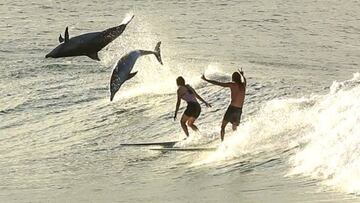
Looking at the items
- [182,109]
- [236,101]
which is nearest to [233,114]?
[236,101]

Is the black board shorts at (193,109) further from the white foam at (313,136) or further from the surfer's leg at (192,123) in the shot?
the white foam at (313,136)

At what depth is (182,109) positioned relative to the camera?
2094 centimetres

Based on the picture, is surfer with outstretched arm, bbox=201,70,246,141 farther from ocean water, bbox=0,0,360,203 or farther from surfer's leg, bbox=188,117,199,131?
surfer's leg, bbox=188,117,199,131

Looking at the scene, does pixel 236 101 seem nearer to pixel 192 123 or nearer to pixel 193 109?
pixel 193 109

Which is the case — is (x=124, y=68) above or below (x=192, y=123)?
above

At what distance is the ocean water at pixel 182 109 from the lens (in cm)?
1369

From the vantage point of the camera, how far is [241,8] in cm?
3984

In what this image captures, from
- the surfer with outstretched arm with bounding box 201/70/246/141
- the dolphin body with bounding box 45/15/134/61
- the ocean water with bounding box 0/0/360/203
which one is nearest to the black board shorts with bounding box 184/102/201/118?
the ocean water with bounding box 0/0/360/203

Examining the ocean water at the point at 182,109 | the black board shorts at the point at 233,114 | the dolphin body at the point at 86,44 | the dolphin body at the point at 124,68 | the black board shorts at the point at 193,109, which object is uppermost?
the dolphin body at the point at 86,44

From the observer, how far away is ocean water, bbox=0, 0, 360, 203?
1369 centimetres

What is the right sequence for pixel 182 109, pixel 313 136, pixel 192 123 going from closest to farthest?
1. pixel 313 136
2. pixel 192 123
3. pixel 182 109

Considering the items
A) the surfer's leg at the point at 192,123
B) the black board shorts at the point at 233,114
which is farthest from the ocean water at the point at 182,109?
the black board shorts at the point at 233,114

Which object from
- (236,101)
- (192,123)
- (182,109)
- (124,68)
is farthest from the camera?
(182,109)

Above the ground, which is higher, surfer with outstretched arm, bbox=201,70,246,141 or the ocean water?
surfer with outstretched arm, bbox=201,70,246,141
